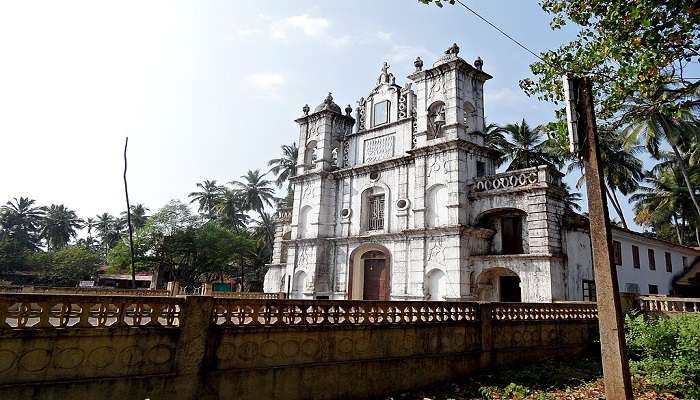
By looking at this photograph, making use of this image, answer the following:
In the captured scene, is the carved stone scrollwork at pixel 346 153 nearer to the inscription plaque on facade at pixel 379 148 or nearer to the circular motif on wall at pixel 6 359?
the inscription plaque on facade at pixel 379 148

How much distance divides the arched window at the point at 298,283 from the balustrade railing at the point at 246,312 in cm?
1383

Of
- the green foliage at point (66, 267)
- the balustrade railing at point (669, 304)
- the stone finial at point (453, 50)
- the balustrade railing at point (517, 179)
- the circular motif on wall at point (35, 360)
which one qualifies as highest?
the stone finial at point (453, 50)

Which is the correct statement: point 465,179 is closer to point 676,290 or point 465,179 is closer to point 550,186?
point 550,186

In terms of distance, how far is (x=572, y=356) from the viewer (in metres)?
12.6

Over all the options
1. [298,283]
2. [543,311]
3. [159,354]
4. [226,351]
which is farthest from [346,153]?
[159,354]

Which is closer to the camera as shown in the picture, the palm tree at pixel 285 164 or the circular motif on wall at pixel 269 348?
the circular motif on wall at pixel 269 348

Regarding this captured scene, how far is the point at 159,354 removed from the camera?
6.72 m

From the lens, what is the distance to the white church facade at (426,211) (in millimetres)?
17609

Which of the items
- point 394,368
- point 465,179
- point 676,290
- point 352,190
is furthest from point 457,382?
point 676,290

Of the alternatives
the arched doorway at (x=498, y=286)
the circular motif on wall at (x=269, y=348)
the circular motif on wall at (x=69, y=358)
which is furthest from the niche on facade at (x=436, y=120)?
the circular motif on wall at (x=69, y=358)

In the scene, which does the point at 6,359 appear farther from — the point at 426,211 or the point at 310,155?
the point at 310,155

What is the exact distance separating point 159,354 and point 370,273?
1668 cm

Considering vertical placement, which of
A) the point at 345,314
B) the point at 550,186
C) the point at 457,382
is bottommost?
the point at 457,382

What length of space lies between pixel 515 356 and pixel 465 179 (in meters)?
9.93
